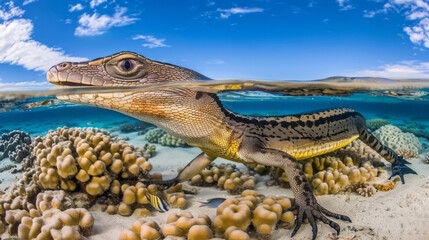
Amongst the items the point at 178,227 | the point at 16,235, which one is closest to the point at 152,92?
the point at 178,227

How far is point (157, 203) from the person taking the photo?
13.4 feet

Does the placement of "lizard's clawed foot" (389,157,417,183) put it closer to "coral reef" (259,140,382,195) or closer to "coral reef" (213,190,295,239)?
"coral reef" (259,140,382,195)

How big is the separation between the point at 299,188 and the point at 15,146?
35.4ft

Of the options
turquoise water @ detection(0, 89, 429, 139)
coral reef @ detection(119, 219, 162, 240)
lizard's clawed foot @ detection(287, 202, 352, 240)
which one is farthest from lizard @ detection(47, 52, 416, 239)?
turquoise water @ detection(0, 89, 429, 139)

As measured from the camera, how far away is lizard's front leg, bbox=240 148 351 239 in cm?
370

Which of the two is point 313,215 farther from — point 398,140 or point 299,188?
point 398,140

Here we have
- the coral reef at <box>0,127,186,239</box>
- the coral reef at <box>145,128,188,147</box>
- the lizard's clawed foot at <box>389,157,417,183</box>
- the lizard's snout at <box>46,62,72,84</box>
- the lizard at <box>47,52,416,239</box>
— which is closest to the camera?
the lizard's snout at <box>46,62,72,84</box>

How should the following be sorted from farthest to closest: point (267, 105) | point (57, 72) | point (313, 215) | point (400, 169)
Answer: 1. point (267, 105)
2. point (400, 169)
3. point (313, 215)
4. point (57, 72)

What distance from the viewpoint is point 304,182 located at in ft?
13.1

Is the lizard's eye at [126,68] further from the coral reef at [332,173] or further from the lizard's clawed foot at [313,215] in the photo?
the coral reef at [332,173]

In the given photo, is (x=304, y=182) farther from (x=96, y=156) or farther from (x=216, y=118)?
(x=96, y=156)

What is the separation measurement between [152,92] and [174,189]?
88.5 inches

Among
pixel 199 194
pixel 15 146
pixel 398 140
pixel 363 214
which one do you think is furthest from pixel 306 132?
pixel 15 146

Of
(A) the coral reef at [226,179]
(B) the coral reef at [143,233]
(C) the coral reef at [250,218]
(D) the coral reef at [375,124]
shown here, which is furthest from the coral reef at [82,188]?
A: (D) the coral reef at [375,124]
